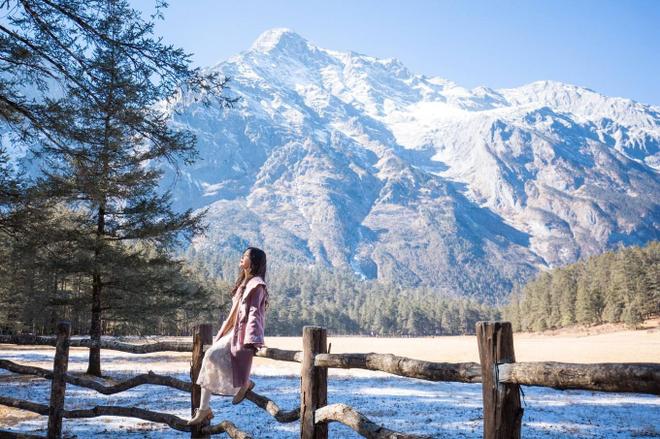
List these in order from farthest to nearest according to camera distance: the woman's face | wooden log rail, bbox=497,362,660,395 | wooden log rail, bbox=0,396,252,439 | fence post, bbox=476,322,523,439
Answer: wooden log rail, bbox=0,396,252,439
the woman's face
fence post, bbox=476,322,523,439
wooden log rail, bbox=497,362,660,395

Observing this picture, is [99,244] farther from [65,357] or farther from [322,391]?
[322,391]

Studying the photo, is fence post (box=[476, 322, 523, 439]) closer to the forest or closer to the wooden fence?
the wooden fence

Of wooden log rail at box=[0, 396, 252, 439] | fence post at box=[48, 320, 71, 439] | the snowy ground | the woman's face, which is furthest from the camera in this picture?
the snowy ground

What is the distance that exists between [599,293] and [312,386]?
308 feet

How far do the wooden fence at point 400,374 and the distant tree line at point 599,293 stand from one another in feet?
279

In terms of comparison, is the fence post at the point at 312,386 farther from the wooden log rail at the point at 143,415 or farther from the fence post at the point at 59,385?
the fence post at the point at 59,385

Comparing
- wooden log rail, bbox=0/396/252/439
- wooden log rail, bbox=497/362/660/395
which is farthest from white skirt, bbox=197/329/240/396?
wooden log rail, bbox=497/362/660/395

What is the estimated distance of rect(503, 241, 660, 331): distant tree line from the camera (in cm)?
8016

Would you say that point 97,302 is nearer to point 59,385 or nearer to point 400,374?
point 59,385

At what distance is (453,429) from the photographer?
427 inches

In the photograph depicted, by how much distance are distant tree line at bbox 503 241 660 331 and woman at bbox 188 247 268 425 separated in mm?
85632

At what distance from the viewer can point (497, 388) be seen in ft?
10.4

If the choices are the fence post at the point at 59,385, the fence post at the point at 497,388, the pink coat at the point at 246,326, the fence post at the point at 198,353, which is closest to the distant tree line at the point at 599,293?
the fence post at the point at 198,353

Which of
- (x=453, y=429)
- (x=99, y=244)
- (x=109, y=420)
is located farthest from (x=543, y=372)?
(x=99, y=244)
